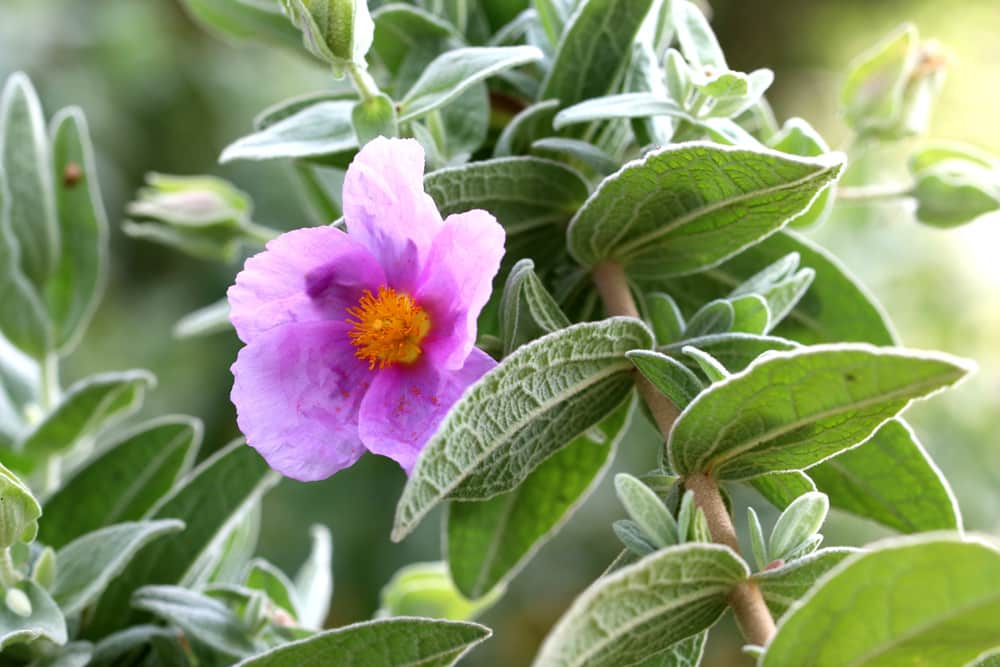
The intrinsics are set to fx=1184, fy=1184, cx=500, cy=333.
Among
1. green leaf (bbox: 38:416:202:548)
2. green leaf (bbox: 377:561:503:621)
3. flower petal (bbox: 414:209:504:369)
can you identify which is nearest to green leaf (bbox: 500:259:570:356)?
flower petal (bbox: 414:209:504:369)

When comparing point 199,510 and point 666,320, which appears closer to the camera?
point 666,320

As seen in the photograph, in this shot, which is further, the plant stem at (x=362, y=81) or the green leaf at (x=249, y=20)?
the green leaf at (x=249, y=20)

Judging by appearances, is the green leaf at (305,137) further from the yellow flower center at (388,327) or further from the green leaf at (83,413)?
the green leaf at (83,413)

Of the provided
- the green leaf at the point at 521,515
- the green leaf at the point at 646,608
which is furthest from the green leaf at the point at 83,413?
the green leaf at the point at 646,608

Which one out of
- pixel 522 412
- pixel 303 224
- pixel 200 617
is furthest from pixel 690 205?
pixel 303 224

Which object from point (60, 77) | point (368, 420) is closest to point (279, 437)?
point (368, 420)

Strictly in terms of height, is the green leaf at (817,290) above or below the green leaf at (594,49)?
below

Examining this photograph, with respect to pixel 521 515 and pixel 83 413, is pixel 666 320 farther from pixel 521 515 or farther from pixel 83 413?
pixel 83 413
